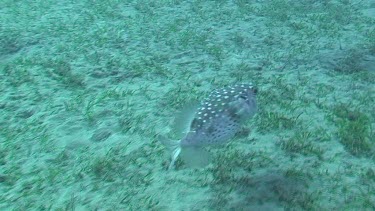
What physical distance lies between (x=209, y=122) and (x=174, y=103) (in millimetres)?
2049

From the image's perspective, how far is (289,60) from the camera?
6953 millimetres

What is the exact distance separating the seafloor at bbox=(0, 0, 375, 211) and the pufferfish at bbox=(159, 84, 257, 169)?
2.12 feet

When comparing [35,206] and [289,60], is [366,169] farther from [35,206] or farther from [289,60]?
[35,206]

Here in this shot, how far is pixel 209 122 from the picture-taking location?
3.56m

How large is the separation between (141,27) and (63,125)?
12.7 ft

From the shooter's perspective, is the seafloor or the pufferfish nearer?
the pufferfish

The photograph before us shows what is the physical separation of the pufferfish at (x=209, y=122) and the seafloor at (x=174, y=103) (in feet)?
2.12

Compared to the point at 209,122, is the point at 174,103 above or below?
below

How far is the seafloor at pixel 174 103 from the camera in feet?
13.1

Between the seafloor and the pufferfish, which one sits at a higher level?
the pufferfish

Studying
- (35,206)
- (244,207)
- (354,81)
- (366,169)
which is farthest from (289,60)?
(35,206)

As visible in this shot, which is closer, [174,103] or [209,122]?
[209,122]

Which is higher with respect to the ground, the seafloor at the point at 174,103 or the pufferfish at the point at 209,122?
the pufferfish at the point at 209,122

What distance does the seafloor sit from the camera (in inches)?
157
